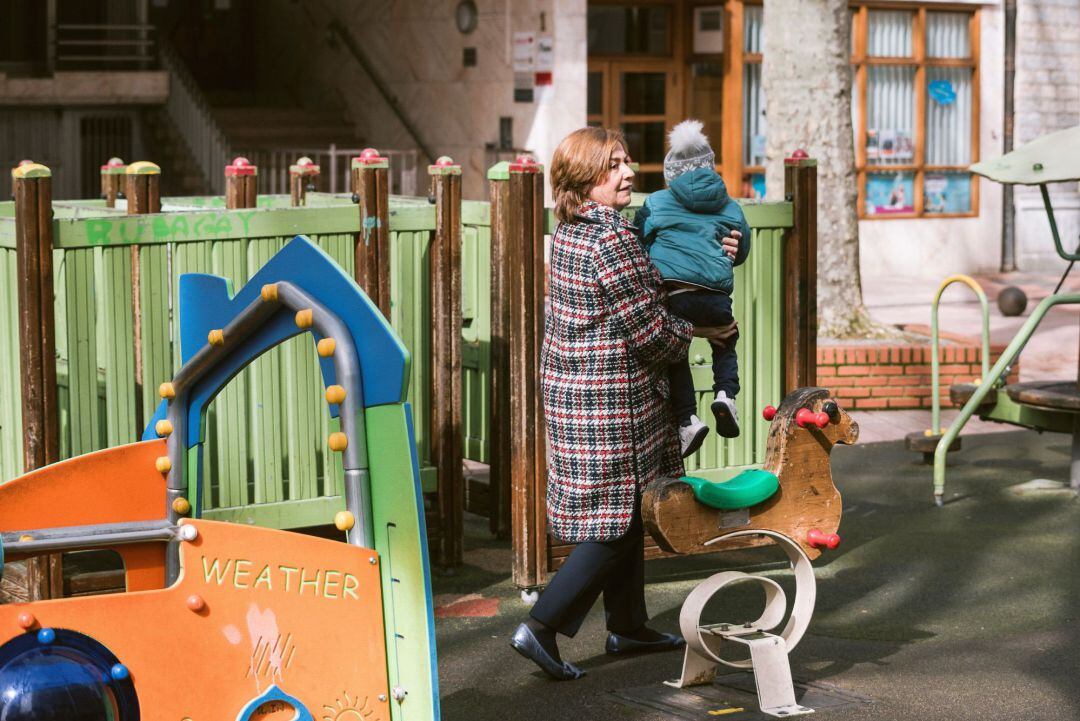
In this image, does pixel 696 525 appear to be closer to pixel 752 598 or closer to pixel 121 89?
pixel 752 598

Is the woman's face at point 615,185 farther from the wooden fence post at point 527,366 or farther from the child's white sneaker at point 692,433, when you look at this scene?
the wooden fence post at point 527,366

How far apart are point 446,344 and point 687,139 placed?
1.76 metres

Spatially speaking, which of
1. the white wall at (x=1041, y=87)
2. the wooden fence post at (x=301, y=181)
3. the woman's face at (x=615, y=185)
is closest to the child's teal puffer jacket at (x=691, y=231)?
the woman's face at (x=615, y=185)

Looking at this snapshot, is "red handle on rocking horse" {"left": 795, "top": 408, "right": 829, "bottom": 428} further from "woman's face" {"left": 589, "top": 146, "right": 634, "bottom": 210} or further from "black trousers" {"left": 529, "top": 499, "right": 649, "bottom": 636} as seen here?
"woman's face" {"left": 589, "top": 146, "right": 634, "bottom": 210}

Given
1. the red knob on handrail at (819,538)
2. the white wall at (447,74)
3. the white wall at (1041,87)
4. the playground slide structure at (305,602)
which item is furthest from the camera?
the white wall at (1041,87)

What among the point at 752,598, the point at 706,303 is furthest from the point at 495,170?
the point at 752,598

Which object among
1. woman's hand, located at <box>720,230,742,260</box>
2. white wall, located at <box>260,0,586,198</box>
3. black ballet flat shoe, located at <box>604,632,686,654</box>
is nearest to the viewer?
woman's hand, located at <box>720,230,742,260</box>

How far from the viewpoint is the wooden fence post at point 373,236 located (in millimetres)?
6820

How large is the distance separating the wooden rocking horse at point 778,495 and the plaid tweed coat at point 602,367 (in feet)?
0.58

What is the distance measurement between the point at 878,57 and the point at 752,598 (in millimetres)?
15462

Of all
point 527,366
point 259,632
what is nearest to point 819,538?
point 527,366

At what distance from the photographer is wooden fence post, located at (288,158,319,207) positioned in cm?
851

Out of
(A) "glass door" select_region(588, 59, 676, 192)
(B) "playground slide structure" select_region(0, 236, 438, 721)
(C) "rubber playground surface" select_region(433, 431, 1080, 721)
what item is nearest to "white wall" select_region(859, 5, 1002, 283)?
(A) "glass door" select_region(588, 59, 676, 192)

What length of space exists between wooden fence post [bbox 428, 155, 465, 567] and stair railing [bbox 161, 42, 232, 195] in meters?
14.2
